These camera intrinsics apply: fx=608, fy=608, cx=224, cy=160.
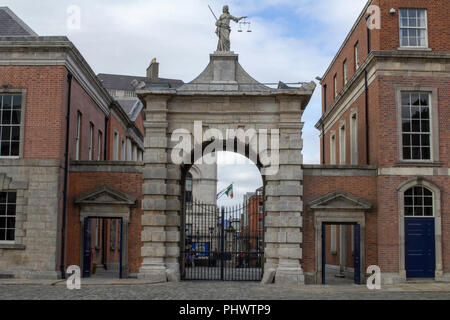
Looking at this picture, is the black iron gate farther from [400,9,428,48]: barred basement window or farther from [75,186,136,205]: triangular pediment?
[400,9,428,48]: barred basement window

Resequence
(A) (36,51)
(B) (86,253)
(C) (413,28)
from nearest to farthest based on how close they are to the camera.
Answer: (A) (36,51) → (B) (86,253) → (C) (413,28)

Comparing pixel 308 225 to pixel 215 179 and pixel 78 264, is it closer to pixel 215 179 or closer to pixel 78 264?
pixel 78 264

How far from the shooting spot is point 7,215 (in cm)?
2195

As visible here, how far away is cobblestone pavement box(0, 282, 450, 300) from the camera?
55.1 feet

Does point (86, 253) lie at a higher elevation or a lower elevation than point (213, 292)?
higher

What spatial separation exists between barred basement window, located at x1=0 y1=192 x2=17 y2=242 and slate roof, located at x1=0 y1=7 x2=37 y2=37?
6.26 metres

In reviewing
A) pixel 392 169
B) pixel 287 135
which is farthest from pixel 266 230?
pixel 392 169

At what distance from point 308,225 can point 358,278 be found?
2653 mm

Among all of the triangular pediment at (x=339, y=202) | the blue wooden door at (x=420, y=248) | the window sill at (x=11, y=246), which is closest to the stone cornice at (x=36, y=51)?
the window sill at (x=11, y=246)

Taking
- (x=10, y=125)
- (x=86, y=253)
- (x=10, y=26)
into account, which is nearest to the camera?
(x=10, y=125)

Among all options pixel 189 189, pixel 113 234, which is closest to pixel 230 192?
pixel 113 234

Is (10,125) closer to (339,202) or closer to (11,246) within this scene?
(11,246)

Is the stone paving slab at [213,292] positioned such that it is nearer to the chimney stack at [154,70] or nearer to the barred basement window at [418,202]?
the barred basement window at [418,202]

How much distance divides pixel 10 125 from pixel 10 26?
14.0 ft
